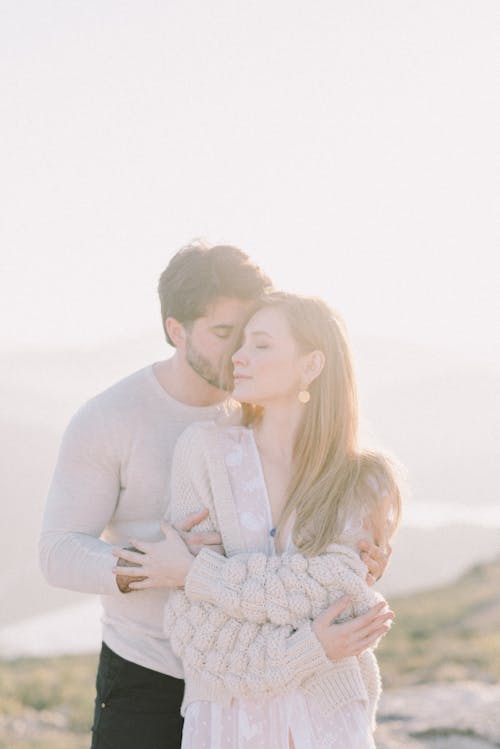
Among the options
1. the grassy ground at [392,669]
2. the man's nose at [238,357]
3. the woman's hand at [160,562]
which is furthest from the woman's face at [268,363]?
the grassy ground at [392,669]

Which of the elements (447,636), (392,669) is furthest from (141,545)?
(447,636)

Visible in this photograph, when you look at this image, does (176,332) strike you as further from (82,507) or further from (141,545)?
(141,545)

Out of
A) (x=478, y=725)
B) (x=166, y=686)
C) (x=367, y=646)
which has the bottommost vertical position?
(x=478, y=725)

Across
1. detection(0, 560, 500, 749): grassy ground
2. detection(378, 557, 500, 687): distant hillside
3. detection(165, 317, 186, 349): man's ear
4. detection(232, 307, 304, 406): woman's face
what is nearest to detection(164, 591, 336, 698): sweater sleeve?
detection(232, 307, 304, 406): woman's face

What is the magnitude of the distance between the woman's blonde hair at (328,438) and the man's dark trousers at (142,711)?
0.79 meters

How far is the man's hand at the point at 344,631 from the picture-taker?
10.1 ft

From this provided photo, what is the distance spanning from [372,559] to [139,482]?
36.3 inches

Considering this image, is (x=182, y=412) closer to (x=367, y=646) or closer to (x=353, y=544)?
(x=353, y=544)

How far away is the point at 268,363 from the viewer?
136 inches

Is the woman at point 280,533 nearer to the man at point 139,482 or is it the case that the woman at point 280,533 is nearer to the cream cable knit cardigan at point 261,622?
the cream cable knit cardigan at point 261,622

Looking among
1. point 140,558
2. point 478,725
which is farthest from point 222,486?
point 478,725

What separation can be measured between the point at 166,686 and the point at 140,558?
1.97ft

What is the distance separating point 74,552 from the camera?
3461 mm

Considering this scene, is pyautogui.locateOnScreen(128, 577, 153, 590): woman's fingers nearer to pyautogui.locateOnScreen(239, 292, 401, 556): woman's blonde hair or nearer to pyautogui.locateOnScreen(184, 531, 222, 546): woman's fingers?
pyautogui.locateOnScreen(184, 531, 222, 546): woman's fingers
